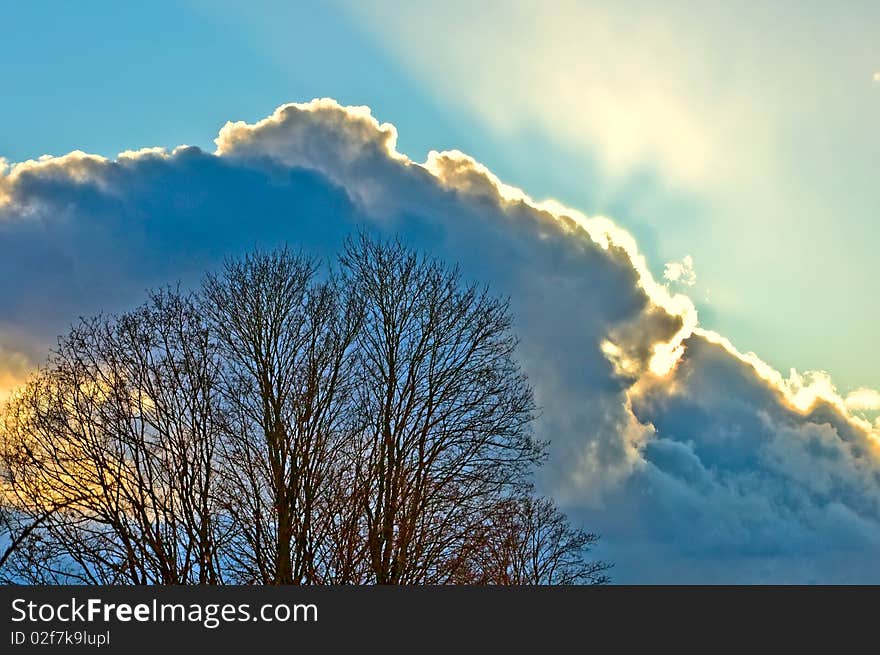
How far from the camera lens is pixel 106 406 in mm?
22609

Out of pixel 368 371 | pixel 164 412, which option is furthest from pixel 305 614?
pixel 368 371

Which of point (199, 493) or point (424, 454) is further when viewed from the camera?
point (424, 454)

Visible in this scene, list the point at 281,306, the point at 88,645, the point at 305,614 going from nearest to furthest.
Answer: the point at 88,645 < the point at 305,614 < the point at 281,306

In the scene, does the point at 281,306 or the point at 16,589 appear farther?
the point at 281,306

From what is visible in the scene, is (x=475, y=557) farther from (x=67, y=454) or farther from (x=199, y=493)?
(x=67, y=454)

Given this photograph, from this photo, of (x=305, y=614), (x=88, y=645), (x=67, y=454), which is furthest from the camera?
(x=67, y=454)

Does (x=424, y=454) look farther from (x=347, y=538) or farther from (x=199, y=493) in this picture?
(x=199, y=493)

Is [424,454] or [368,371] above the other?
[368,371]

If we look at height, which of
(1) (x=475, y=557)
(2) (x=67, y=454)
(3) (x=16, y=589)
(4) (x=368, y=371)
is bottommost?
(3) (x=16, y=589)

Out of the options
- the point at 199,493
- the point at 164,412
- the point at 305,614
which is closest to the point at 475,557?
the point at 199,493

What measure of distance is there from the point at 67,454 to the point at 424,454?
10.2m

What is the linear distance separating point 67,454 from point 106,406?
4.90ft

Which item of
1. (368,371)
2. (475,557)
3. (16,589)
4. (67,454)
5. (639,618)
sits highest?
(368,371)

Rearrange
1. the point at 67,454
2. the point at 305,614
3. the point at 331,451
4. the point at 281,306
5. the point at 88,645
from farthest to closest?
the point at 281,306, the point at 331,451, the point at 67,454, the point at 305,614, the point at 88,645
